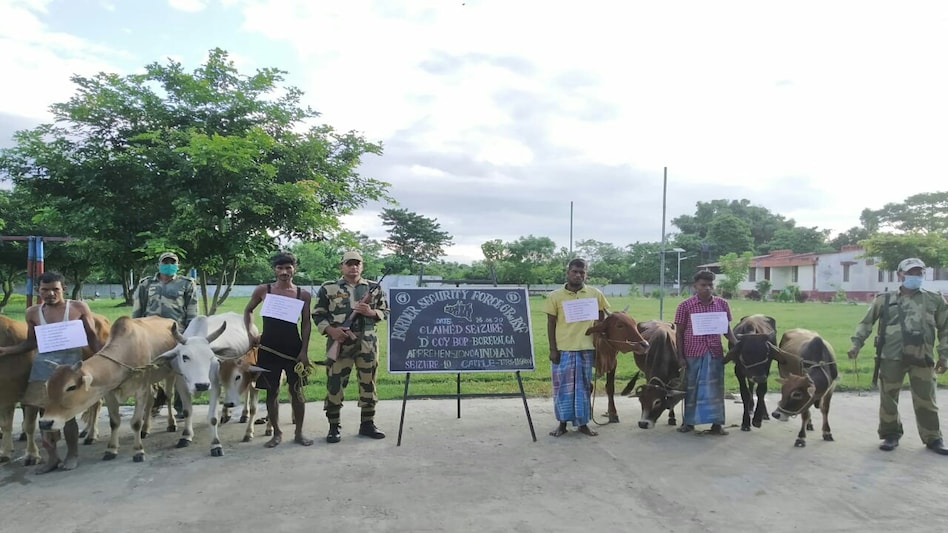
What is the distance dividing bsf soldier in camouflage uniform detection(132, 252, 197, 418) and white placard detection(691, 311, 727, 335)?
5764 millimetres

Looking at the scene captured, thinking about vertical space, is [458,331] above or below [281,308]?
below

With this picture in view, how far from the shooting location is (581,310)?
21.7ft

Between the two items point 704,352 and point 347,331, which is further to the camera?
point 704,352

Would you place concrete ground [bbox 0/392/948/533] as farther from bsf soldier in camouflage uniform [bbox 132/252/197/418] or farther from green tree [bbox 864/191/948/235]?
green tree [bbox 864/191/948/235]

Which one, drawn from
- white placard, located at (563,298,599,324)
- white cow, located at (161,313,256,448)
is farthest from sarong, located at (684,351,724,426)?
white cow, located at (161,313,256,448)

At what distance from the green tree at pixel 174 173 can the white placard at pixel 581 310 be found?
15.6ft

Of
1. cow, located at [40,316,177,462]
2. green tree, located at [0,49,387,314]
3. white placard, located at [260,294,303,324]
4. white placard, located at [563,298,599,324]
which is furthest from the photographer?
green tree, located at [0,49,387,314]

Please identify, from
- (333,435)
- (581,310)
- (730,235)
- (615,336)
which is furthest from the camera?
(730,235)

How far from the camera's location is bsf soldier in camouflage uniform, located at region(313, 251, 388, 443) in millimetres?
6402

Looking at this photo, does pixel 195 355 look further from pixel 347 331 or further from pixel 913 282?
pixel 913 282

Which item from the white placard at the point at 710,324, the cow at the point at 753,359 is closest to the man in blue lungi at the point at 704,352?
the white placard at the point at 710,324

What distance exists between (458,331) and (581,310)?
1394 mm

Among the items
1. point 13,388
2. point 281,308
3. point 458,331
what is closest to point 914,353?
point 458,331

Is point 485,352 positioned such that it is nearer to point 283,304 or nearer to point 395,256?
point 283,304
